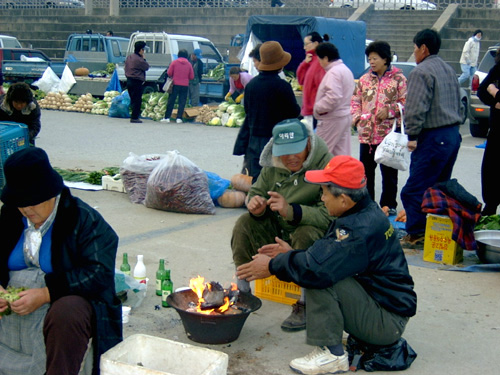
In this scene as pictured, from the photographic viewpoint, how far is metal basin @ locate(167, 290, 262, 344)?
12.6 feet

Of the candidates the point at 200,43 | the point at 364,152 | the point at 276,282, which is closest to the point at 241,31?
the point at 200,43

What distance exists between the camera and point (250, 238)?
438 cm

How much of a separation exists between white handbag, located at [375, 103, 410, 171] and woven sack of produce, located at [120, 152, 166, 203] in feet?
8.13

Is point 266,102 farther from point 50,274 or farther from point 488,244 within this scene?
point 50,274

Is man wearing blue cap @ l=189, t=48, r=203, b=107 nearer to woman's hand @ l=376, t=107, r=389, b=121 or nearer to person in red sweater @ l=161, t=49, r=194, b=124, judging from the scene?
person in red sweater @ l=161, t=49, r=194, b=124

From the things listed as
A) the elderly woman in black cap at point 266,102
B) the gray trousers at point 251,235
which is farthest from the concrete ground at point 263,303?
the elderly woman in black cap at point 266,102

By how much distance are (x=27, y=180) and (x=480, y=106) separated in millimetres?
11580

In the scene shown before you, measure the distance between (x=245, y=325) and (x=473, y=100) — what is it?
10.4m

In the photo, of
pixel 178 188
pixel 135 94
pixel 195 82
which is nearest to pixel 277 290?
pixel 178 188

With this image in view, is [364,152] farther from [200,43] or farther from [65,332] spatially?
[200,43]

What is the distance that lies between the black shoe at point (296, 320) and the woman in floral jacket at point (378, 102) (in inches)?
116

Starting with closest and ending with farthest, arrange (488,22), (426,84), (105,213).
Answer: (426,84) < (105,213) < (488,22)

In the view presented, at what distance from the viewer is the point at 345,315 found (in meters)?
3.50

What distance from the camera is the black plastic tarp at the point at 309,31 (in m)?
15.9
